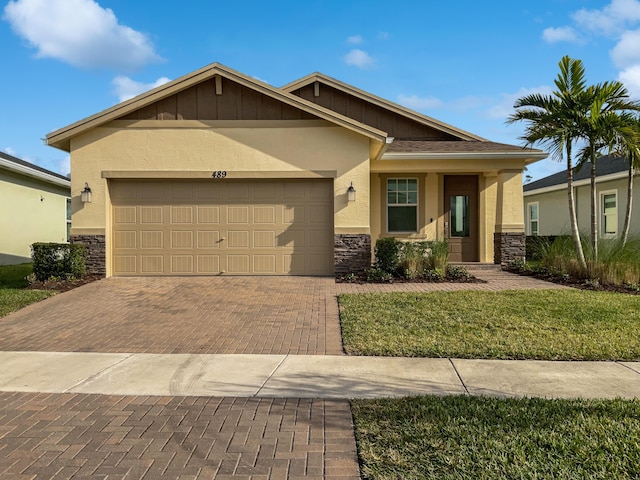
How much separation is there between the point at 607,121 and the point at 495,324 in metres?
7.10

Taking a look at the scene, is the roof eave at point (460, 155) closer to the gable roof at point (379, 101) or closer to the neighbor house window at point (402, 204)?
the neighbor house window at point (402, 204)

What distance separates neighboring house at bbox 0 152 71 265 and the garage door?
6610mm

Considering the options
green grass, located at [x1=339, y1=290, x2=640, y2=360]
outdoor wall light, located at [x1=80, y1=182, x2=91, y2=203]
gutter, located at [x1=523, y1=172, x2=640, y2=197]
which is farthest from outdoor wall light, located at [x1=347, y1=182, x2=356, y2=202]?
gutter, located at [x1=523, y1=172, x2=640, y2=197]

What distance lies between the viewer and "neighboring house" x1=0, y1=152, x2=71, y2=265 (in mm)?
16781

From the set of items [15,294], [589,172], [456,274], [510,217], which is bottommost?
[15,294]

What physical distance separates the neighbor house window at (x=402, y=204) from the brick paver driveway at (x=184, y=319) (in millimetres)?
4668

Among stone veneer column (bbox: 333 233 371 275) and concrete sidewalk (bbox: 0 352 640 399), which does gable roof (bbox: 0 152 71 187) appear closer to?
stone veneer column (bbox: 333 233 371 275)

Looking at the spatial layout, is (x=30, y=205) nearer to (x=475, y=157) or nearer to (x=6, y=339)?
(x=6, y=339)

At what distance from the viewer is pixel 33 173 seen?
17.5m

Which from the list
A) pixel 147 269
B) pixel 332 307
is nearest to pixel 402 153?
pixel 332 307

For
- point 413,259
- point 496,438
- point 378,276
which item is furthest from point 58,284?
point 496,438

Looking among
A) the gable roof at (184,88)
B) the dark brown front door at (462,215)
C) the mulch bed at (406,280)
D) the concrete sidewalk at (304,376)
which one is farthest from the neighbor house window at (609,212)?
the concrete sidewalk at (304,376)

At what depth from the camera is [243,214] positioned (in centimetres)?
1278

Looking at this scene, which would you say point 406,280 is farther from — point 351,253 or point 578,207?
point 578,207
